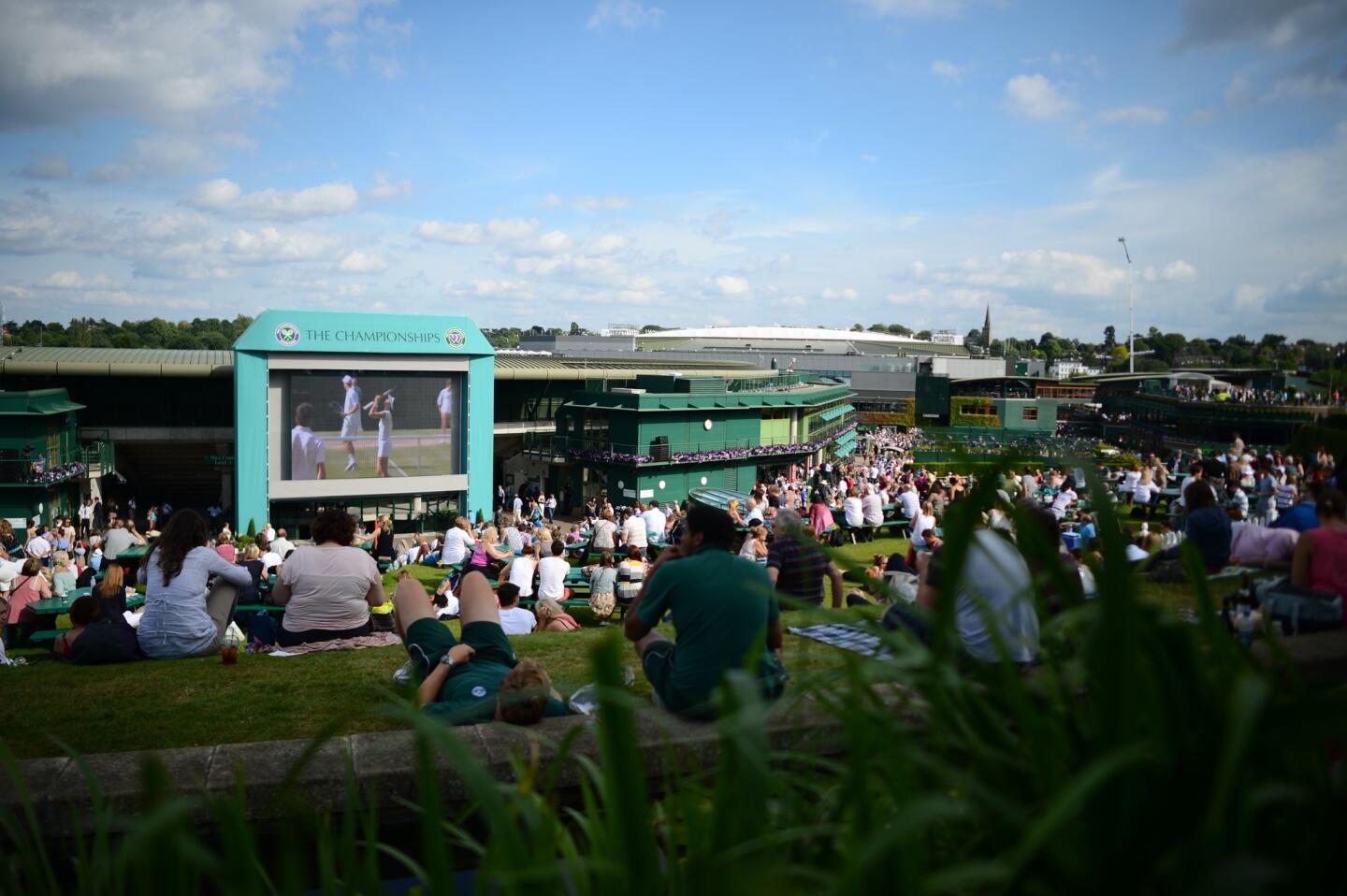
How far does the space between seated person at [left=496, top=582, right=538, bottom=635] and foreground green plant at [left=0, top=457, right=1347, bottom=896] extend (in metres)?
6.06

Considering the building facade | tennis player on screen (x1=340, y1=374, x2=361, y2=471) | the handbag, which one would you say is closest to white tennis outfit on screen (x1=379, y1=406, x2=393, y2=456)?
tennis player on screen (x1=340, y1=374, x2=361, y2=471)

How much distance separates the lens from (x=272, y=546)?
1667 cm

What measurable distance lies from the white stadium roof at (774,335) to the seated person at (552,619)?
102 meters

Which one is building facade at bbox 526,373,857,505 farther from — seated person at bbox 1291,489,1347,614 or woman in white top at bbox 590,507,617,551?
seated person at bbox 1291,489,1347,614

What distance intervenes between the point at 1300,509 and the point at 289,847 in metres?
7.25

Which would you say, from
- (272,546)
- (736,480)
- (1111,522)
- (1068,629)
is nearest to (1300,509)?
(1068,629)

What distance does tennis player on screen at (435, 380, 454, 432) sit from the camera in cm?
3441

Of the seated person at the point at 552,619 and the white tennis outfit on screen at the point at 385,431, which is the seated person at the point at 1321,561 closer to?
the seated person at the point at 552,619

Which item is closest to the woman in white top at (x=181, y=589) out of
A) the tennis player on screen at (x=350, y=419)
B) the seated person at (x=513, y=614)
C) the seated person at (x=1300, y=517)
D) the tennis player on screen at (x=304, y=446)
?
the seated person at (x=513, y=614)

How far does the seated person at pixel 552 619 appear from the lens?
7.90 m

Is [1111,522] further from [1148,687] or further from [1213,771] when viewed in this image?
[1213,771]

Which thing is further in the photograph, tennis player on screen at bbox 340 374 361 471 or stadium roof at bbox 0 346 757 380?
stadium roof at bbox 0 346 757 380

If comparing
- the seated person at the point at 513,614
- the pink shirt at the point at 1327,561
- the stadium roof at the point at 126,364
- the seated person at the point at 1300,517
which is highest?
the stadium roof at the point at 126,364

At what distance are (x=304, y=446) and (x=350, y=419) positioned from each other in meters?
1.73
